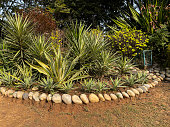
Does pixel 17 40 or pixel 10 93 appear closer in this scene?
pixel 10 93

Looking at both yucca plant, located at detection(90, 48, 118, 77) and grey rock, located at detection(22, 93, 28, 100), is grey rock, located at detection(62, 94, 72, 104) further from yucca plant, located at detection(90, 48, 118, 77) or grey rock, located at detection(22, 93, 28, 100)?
yucca plant, located at detection(90, 48, 118, 77)

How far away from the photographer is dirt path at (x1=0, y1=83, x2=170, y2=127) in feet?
8.61

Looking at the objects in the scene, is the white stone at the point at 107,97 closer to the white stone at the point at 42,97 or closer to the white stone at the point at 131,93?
the white stone at the point at 131,93

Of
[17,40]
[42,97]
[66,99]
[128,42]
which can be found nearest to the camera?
[66,99]

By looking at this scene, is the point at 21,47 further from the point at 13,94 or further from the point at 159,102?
the point at 159,102

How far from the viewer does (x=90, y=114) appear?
2.89 metres

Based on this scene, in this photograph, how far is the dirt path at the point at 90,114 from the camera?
103 inches

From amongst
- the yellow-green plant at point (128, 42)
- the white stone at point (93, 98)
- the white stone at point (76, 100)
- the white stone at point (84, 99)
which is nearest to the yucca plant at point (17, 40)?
the white stone at point (76, 100)

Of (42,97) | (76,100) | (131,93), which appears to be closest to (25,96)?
(42,97)

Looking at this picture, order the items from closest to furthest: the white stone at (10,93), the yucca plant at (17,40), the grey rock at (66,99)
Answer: the grey rock at (66,99) < the white stone at (10,93) < the yucca plant at (17,40)

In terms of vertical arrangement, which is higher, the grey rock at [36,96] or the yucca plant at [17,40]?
the yucca plant at [17,40]

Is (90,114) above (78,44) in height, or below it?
below

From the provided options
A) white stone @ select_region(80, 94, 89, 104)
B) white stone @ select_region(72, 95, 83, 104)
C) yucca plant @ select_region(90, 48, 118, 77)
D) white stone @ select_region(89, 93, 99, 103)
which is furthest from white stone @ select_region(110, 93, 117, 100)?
yucca plant @ select_region(90, 48, 118, 77)

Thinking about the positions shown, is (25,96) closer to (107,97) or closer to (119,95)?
(107,97)
